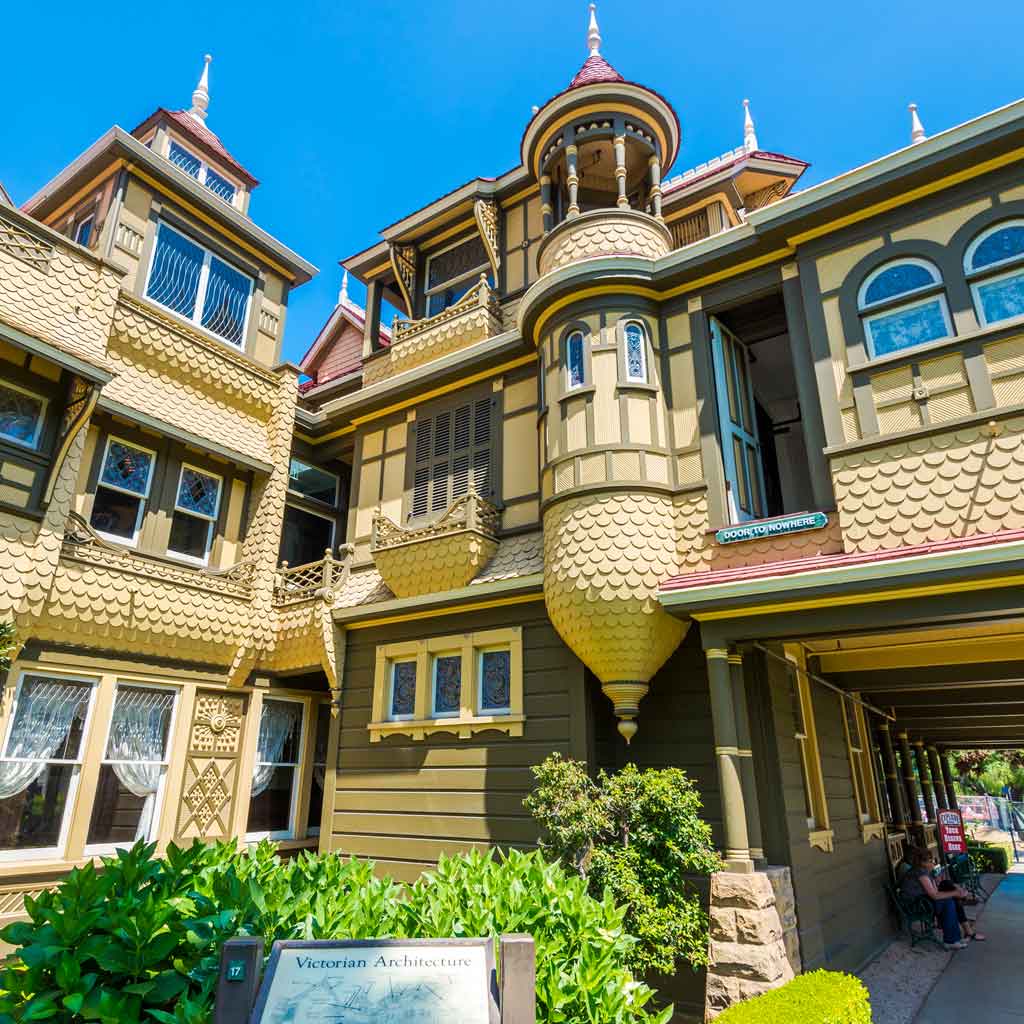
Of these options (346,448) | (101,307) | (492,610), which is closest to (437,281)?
(346,448)

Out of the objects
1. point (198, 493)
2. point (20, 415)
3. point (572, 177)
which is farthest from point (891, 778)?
point (20, 415)

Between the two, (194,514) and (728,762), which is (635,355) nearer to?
(728,762)

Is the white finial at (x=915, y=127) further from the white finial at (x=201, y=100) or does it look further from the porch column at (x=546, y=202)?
the white finial at (x=201, y=100)

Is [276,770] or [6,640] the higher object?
[6,640]

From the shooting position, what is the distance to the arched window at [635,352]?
31.0ft

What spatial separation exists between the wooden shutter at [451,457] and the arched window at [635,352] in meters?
2.97

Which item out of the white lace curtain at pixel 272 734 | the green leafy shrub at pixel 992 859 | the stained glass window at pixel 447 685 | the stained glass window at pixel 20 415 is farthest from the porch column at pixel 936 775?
the stained glass window at pixel 20 415

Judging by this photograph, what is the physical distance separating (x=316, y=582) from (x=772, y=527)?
7.64 metres

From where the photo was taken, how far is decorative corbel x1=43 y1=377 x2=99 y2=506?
9.27 m

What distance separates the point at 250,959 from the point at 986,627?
29.0ft

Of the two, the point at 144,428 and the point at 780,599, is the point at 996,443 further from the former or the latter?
the point at 144,428

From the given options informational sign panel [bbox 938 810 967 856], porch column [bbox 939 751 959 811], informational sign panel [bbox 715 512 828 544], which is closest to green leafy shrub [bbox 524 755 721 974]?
informational sign panel [bbox 715 512 828 544]

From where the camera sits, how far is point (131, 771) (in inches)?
398

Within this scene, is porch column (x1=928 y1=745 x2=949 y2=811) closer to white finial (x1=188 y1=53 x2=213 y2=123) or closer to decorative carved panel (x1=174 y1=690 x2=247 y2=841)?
decorative carved panel (x1=174 y1=690 x2=247 y2=841)
